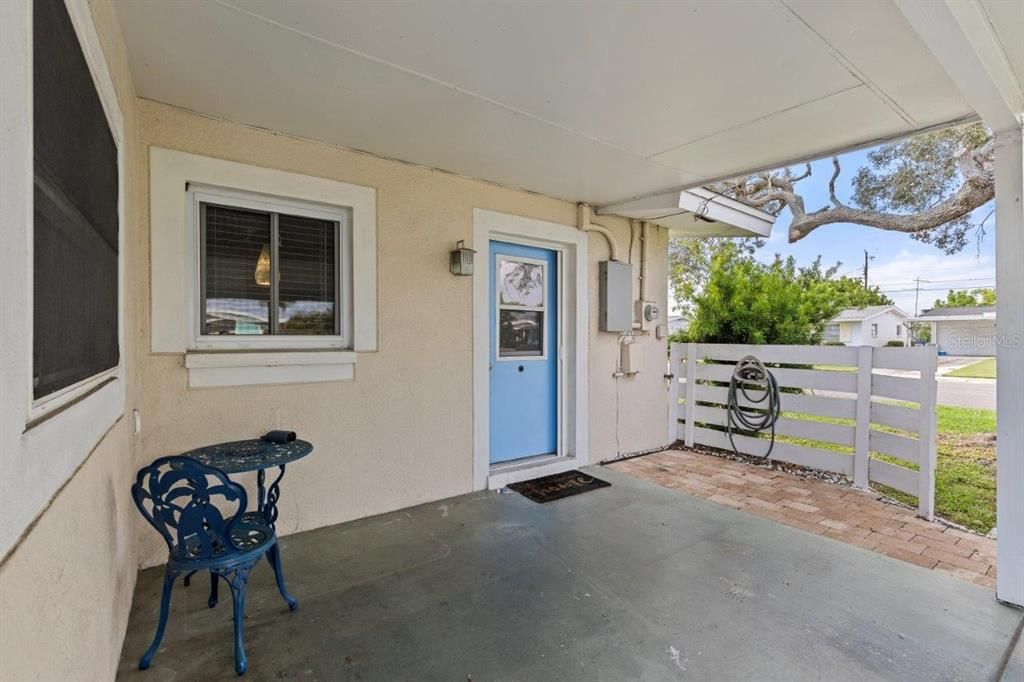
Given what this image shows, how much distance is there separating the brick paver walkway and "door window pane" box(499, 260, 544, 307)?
198 centimetres

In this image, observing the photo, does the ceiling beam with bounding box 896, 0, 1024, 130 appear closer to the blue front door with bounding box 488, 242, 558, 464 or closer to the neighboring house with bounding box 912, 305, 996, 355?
the blue front door with bounding box 488, 242, 558, 464

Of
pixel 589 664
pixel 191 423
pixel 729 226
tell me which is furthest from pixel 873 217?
pixel 191 423

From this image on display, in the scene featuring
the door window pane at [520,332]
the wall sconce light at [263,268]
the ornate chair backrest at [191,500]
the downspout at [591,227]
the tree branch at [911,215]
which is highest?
the tree branch at [911,215]

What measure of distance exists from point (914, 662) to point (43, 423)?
3.21 meters

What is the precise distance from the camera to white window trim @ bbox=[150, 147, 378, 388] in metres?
2.74

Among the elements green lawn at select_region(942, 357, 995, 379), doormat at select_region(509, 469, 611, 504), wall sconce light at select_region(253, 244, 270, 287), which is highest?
wall sconce light at select_region(253, 244, 270, 287)

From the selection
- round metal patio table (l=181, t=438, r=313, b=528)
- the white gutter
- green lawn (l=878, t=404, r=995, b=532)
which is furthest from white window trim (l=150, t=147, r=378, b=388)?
green lawn (l=878, t=404, r=995, b=532)

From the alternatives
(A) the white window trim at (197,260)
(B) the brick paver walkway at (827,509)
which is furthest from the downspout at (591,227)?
(B) the brick paver walkway at (827,509)

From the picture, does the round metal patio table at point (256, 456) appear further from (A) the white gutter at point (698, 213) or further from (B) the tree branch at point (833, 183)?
(B) the tree branch at point (833, 183)

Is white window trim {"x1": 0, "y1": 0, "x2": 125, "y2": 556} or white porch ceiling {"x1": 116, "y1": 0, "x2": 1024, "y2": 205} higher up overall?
white porch ceiling {"x1": 116, "y1": 0, "x2": 1024, "y2": 205}

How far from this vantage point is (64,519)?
1.18m

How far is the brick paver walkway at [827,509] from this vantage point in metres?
3.00

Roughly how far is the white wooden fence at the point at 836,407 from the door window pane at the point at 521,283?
2.21m

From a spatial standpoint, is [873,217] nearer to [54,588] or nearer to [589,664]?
[589,664]
